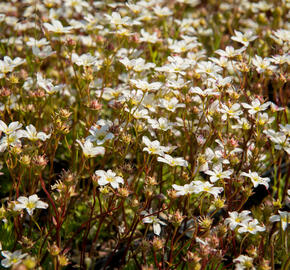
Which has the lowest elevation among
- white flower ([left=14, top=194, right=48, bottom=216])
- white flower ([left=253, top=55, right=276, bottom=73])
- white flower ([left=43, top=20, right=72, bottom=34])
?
white flower ([left=14, top=194, right=48, bottom=216])

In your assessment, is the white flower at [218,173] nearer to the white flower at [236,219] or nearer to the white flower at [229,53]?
the white flower at [236,219]

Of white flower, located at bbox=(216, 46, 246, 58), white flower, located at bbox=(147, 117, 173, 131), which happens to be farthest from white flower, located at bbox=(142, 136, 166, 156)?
white flower, located at bbox=(216, 46, 246, 58)

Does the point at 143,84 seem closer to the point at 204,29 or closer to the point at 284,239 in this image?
the point at 284,239

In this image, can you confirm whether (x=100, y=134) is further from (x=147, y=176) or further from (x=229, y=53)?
(x=229, y=53)

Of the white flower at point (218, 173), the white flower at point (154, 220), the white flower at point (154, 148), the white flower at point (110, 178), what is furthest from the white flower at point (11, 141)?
the white flower at point (218, 173)

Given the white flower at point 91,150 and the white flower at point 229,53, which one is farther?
the white flower at point 229,53

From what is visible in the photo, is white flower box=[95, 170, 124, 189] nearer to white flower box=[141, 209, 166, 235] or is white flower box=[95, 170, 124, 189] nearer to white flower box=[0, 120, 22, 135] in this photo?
white flower box=[141, 209, 166, 235]

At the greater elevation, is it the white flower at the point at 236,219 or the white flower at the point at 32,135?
the white flower at the point at 32,135

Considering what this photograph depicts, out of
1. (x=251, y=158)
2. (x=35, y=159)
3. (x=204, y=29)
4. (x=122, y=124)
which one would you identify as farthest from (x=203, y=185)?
(x=204, y=29)

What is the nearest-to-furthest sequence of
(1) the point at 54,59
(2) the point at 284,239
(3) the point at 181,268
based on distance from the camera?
(2) the point at 284,239 → (3) the point at 181,268 → (1) the point at 54,59

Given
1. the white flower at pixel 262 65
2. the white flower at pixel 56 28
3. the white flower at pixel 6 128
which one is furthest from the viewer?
the white flower at pixel 56 28

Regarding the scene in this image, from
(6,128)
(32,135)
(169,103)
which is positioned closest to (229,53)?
(169,103)
